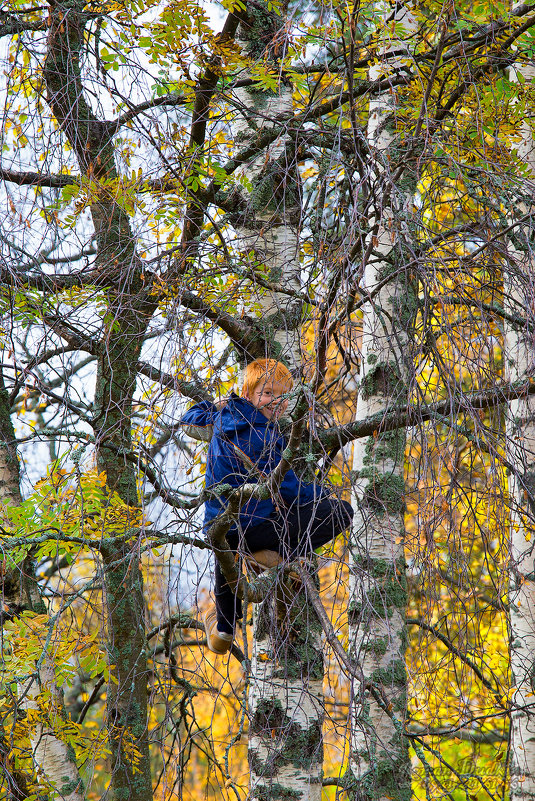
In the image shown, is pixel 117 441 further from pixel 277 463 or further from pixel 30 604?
pixel 277 463

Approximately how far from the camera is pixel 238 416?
288 centimetres

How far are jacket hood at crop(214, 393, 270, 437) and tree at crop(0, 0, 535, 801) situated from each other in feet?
0.64

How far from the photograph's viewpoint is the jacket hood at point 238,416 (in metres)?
2.76

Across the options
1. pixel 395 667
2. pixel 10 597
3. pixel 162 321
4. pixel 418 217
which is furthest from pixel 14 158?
pixel 395 667

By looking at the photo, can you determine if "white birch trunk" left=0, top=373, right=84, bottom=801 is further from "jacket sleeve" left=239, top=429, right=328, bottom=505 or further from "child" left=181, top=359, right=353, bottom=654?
"jacket sleeve" left=239, top=429, right=328, bottom=505

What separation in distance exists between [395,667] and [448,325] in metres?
2.83

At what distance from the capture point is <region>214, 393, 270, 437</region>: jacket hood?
276cm

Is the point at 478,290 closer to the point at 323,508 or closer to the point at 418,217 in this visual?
the point at 418,217

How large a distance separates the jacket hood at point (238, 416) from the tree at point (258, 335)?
195 millimetres

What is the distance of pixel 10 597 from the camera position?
13.3ft

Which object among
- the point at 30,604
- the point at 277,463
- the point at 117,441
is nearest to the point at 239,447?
the point at 277,463

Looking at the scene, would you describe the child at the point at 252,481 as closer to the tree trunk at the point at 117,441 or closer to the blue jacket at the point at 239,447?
the blue jacket at the point at 239,447

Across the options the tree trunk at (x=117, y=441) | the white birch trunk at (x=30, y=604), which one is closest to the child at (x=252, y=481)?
the tree trunk at (x=117, y=441)

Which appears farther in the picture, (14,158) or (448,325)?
(14,158)
